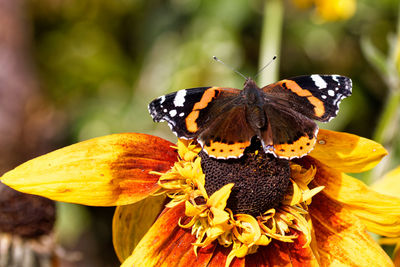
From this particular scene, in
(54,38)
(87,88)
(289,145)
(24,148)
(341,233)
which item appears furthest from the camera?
(54,38)

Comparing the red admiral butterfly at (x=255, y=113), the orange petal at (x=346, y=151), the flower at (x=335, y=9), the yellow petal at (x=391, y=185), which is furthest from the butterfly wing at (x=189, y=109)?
the flower at (x=335, y=9)

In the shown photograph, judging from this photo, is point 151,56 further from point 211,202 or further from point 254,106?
point 211,202

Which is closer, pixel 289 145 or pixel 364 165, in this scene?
pixel 289 145

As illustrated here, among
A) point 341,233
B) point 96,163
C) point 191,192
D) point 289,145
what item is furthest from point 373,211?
point 96,163

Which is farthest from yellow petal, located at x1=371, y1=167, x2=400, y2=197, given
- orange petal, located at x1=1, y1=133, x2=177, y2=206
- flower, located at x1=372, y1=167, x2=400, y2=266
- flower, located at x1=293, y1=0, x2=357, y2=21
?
flower, located at x1=293, y1=0, x2=357, y2=21

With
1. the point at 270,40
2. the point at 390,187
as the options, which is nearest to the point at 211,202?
the point at 390,187

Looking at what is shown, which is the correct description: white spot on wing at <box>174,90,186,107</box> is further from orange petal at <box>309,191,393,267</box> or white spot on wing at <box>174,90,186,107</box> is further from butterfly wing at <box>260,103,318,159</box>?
orange petal at <box>309,191,393,267</box>

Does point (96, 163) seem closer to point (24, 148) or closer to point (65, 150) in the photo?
point (65, 150)
